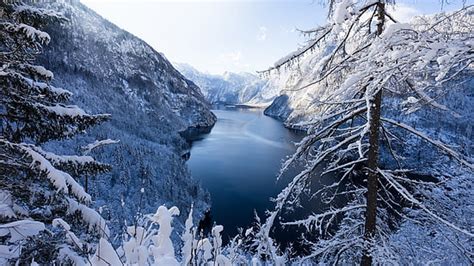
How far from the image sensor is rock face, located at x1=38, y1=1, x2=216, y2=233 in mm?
34188

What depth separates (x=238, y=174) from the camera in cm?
4200

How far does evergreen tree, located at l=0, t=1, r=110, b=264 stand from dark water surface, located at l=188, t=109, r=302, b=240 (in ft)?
41.3

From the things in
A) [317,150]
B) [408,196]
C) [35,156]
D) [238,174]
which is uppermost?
[317,150]

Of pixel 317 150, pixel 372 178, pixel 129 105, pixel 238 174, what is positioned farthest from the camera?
pixel 129 105

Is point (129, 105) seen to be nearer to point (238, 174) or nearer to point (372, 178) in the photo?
point (238, 174)

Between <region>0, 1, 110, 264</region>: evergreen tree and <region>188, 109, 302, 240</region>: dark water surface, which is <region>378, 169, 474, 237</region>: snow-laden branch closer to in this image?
<region>0, 1, 110, 264</region>: evergreen tree

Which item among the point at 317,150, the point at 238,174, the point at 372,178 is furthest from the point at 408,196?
the point at 238,174

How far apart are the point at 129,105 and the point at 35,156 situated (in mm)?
100327

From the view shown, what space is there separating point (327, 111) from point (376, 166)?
42.7 inches

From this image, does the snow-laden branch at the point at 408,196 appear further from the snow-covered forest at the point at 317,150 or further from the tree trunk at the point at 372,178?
the tree trunk at the point at 372,178

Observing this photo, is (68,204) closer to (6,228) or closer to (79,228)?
(79,228)

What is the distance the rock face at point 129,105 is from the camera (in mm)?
34188

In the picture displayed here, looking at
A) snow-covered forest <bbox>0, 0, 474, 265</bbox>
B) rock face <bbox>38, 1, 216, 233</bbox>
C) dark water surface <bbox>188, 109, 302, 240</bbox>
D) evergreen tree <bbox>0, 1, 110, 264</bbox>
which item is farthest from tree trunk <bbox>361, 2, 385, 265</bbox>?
rock face <bbox>38, 1, 216, 233</bbox>

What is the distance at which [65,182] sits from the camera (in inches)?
146
